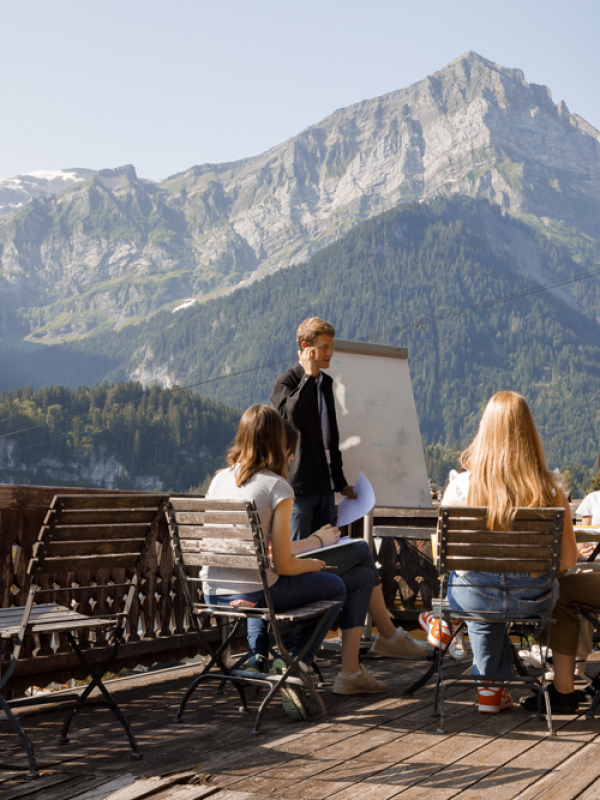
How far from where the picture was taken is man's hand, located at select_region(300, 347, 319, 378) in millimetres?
4309

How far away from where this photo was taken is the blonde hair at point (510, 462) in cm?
331

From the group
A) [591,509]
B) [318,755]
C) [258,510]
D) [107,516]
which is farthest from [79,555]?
[591,509]

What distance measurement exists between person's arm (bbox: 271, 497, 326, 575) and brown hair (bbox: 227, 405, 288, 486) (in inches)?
6.5

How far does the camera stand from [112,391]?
115938mm

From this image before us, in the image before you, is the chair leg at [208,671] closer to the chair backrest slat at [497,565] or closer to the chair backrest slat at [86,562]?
the chair backrest slat at [86,562]

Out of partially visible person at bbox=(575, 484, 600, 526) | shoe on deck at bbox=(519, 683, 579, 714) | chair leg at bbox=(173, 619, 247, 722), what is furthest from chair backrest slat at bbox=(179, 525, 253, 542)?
partially visible person at bbox=(575, 484, 600, 526)

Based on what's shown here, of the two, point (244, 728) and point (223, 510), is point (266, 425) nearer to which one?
point (223, 510)

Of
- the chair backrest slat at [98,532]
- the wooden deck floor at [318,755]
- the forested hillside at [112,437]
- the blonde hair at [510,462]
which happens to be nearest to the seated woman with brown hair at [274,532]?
the wooden deck floor at [318,755]

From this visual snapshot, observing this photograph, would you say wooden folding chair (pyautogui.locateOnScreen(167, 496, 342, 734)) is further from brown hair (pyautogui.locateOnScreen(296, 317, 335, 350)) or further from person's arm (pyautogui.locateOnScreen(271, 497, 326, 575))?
brown hair (pyautogui.locateOnScreen(296, 317, 335, 350))

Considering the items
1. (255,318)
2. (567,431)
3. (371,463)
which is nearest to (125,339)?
(255,318)

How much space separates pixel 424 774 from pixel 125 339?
20089cm

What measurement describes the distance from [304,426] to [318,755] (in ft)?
5.77

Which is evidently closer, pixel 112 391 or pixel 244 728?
pixel 244 728

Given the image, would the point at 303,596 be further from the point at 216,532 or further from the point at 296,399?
the point at 296,399
